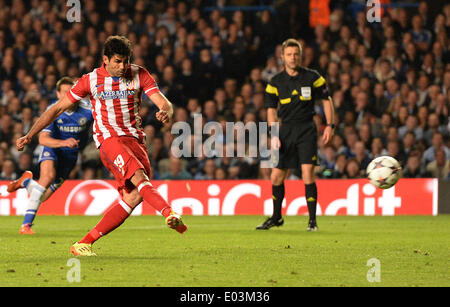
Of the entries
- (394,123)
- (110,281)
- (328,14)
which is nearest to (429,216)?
(394,123)

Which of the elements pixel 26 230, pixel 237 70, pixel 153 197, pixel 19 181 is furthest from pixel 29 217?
pixel 237 70

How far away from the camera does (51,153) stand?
32.0 ft

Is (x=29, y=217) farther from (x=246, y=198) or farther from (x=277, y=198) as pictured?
(x=246, y=198)

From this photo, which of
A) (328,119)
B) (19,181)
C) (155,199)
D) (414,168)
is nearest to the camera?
(155,199)

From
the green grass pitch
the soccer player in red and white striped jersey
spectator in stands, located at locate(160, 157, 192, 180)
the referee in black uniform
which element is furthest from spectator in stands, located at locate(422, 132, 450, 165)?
the soccer player in red and white striped jersey

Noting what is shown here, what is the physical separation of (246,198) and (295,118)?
3711mm

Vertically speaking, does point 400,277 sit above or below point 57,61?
below

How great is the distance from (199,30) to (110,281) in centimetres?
1153

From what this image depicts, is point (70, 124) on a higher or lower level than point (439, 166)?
higher

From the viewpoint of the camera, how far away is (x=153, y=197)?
6570 millimetres

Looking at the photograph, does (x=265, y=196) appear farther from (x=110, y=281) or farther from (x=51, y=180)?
(x=110, y=281)

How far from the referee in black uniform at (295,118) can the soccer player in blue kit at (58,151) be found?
215 cm

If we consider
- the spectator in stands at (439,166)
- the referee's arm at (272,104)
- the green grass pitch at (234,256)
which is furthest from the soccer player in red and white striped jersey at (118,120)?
the spectator in stands at (439,166)

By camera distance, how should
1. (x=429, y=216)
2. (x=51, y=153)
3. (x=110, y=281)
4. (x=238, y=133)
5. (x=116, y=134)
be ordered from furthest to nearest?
1. (x=238, y=133)
2. (x=429, y=216)
3. (x=51, y=153)
4. (x=116, y=134)
5. (x=110, y=281)
